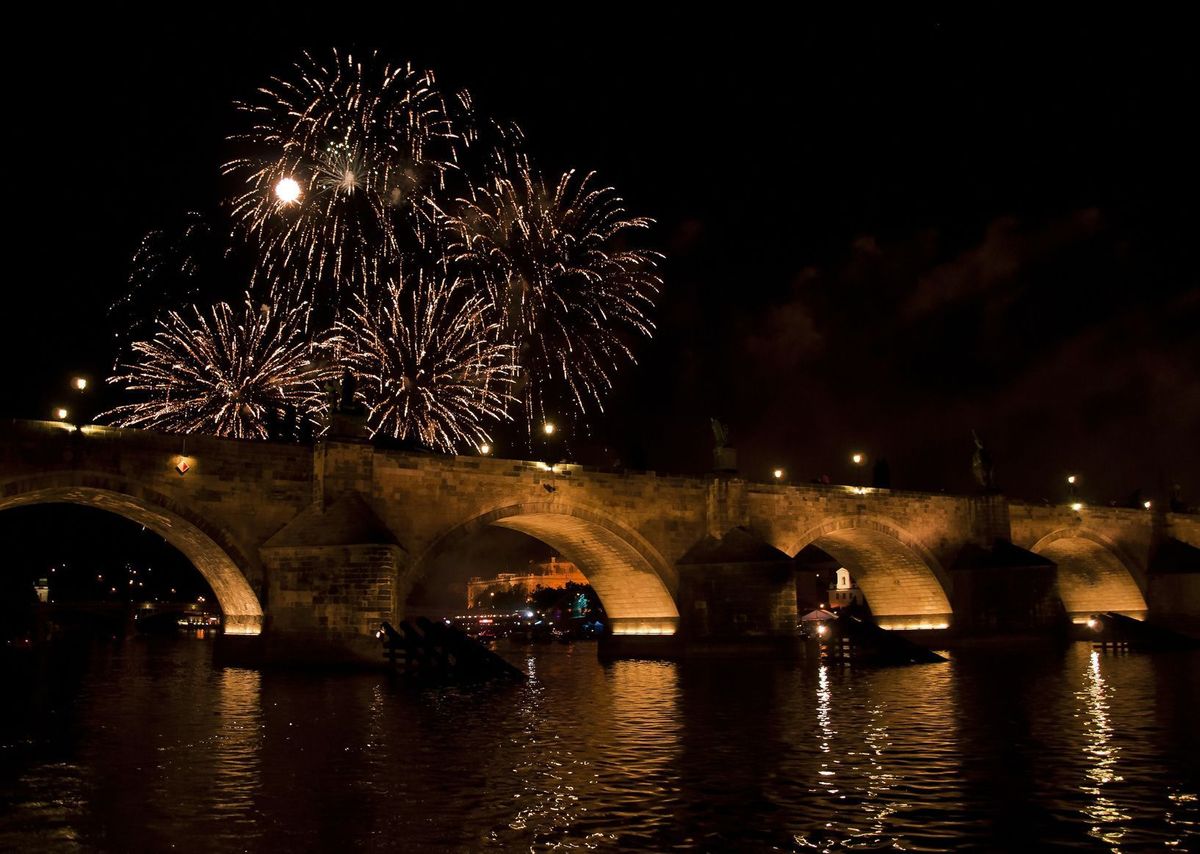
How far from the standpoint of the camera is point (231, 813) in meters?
8.25

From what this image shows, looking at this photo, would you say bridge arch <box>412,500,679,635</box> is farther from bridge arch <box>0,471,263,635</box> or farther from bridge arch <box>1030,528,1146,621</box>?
bridge arch <box>1030,528,1146,621</box>

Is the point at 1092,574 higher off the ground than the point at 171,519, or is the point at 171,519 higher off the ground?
the point at 171,519

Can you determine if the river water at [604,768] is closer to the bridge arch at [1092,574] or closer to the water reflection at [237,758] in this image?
the water reflection at [237,758]

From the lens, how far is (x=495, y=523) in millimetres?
29047

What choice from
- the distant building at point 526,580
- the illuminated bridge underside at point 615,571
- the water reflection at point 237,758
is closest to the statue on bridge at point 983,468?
the illuminated bridge underside at point 615,571

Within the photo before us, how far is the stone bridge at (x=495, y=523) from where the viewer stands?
77.4 ft

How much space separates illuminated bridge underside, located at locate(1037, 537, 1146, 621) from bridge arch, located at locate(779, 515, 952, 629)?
8.37 metres

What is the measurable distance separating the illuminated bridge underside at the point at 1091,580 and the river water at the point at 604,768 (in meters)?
30.8

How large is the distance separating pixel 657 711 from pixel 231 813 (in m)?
8.34

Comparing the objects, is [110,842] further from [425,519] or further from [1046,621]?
[1046,621]

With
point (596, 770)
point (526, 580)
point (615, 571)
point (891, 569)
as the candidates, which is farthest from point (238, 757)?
point (526, 580)

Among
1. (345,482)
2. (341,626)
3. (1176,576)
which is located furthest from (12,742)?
(1176,576)

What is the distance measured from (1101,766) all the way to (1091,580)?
45401mm

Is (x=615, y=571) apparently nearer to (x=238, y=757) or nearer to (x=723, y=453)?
(x=723, y=453)
